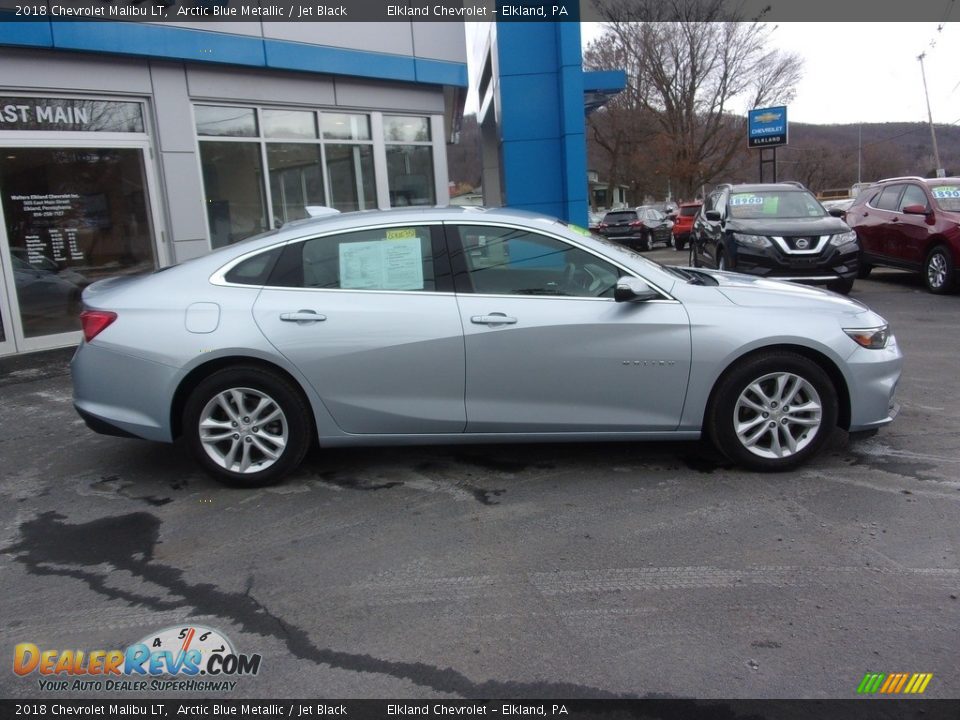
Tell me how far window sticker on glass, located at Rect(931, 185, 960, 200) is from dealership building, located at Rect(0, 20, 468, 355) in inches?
316

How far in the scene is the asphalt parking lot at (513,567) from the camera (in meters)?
2.79

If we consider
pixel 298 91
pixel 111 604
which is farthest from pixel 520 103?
pixel 111 604

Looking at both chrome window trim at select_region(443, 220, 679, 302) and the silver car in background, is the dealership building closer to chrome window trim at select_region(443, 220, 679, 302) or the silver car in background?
the silver car in background

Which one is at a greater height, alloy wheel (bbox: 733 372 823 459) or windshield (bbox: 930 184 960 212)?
windshield (bbox: 930 184 960 212)

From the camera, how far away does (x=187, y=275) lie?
459 centimetres

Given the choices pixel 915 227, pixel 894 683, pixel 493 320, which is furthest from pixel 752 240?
pixel 894 683

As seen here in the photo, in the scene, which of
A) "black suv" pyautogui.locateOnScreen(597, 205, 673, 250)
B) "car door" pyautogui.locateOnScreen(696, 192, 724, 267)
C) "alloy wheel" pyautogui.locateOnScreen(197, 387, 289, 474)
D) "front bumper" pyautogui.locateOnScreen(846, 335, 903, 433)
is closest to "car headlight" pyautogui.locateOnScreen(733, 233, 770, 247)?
"car door" pyautogui.locateOnScreen(696, 192, 724, 267)

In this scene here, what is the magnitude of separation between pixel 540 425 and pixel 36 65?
309 inches

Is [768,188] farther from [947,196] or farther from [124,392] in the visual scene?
[124,392]

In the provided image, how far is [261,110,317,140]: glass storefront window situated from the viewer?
11477 millimetres

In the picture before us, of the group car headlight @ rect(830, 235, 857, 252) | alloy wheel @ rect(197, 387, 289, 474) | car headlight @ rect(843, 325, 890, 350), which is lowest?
alloy wheel @ rect(197, 387, 289, 474)

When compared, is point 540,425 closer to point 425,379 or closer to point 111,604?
point 425,379

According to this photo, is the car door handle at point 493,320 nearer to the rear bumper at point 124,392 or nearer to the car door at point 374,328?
the car door at point 374,328

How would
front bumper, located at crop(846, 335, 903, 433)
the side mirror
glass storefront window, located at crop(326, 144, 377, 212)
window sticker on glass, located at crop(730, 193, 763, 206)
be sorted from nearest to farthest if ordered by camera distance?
the side mirror
front bumper, located at crop(846, 335, 903, 433)
window sticker on glass, located at crop(730, 193, 763, 206)
glass storefront window, located at crop(326, 144, 377, 212)
